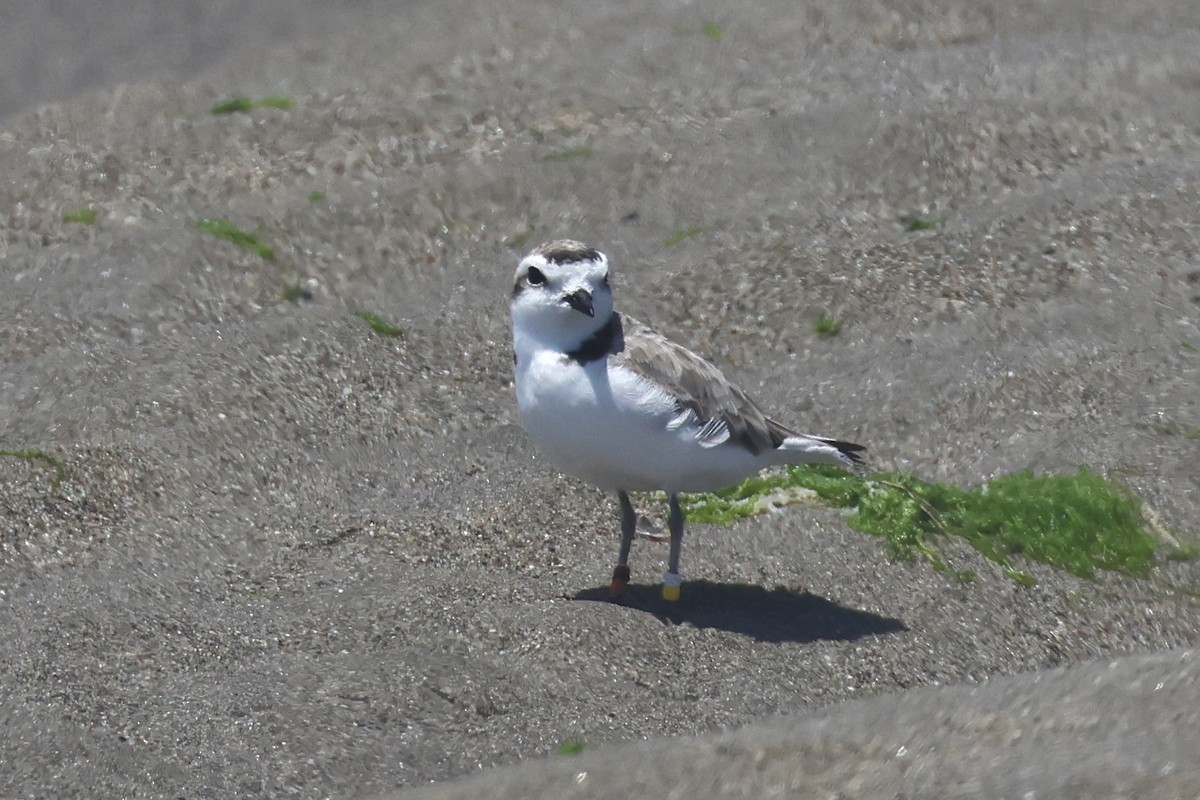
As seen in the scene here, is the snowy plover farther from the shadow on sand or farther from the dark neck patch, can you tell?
the shadow on sand

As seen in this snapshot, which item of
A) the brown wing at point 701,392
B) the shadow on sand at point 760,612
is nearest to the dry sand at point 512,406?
the shadow on sand at point 760,612

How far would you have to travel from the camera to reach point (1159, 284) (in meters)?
10.3

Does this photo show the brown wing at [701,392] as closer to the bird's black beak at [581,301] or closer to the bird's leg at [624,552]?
the bird's black beak at [581,301]

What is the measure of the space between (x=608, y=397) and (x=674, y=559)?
0.85 m

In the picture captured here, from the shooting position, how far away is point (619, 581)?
7.27 meters

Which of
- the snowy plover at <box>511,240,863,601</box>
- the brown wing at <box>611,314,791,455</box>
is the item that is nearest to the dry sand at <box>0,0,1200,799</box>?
the snowy plover at <box>511,240,863,601</box>

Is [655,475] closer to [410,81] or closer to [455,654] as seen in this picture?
[455,654]

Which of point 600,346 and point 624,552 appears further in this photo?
point 624,552

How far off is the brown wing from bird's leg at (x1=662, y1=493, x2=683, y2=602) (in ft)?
1.26

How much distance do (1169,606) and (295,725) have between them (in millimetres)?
4076

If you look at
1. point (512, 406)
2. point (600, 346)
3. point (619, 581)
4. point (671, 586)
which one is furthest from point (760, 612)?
point (512, 406)

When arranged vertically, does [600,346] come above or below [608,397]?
above

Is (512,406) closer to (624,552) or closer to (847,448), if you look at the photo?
(624,552)

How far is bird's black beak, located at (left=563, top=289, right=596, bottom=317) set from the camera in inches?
265
